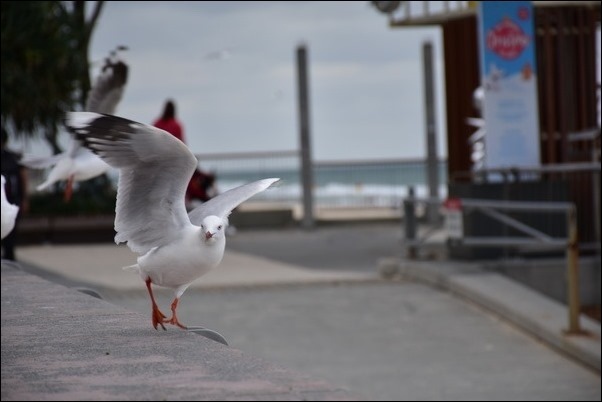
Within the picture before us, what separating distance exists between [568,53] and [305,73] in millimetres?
8095

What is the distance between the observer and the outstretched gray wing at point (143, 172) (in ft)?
15.8

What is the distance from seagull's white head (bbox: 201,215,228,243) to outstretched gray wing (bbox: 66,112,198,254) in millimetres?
250

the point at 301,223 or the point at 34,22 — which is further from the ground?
the point at 34,22

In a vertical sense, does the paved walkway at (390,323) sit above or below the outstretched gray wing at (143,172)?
below

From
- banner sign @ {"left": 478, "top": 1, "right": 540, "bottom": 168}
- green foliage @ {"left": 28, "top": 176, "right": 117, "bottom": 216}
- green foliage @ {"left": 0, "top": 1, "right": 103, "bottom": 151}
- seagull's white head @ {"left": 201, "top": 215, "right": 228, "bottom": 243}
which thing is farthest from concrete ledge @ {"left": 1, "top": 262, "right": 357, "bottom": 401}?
green foliage @ {"left": 28, "top": 176, "right": 117, "bottom": 216}

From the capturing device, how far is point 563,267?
15.2m

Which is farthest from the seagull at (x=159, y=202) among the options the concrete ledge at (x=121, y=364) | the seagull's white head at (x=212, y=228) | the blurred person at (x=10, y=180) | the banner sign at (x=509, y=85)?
the banner sign at (x=509, y=85)

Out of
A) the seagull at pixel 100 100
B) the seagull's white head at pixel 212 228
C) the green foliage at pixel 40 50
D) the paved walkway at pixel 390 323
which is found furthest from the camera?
the paved walkway at pixel 390 323

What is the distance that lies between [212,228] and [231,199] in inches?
13.8

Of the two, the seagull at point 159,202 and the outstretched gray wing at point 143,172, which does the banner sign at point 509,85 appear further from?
the outstretched gray wing at point 143,172

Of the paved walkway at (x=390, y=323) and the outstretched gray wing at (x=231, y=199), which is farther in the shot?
the paved walkway at (x=390, y=323)

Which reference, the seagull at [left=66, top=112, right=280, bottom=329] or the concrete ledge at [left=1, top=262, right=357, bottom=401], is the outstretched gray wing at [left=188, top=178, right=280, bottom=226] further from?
the concrete ledge at [left=1, top=262, right=357, bottom=401]

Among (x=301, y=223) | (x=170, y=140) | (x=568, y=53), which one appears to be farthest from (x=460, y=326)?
(x=301, y=223)

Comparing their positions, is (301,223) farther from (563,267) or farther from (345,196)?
(563,267)
